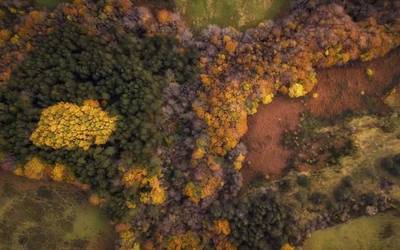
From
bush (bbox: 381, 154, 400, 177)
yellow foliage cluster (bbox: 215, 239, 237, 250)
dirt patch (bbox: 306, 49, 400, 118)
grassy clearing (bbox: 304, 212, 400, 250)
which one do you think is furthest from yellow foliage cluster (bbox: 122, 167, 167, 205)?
bush (bbox: 381, 154, 400, 177)

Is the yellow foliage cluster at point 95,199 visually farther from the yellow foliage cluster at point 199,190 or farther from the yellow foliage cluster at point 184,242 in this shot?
the yellow foliage cluster at point 199,190

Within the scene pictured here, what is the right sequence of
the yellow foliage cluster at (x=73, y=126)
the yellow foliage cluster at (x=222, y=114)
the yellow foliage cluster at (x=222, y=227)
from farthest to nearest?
the yellow foliage cluster at (x=222, y=114) → the yellow foliage cluster at (x=222, y=227) → the yellow foliage cluster at (x=73, y=126)

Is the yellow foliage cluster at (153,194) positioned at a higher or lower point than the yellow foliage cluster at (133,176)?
lower

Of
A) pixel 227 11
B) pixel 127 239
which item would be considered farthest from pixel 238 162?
pixel 227 11

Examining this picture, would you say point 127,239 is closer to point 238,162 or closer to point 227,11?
point 238,162

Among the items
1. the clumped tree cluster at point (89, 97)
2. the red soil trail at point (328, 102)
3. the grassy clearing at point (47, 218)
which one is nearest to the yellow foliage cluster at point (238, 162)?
the red soil trail at point (328, 102)
